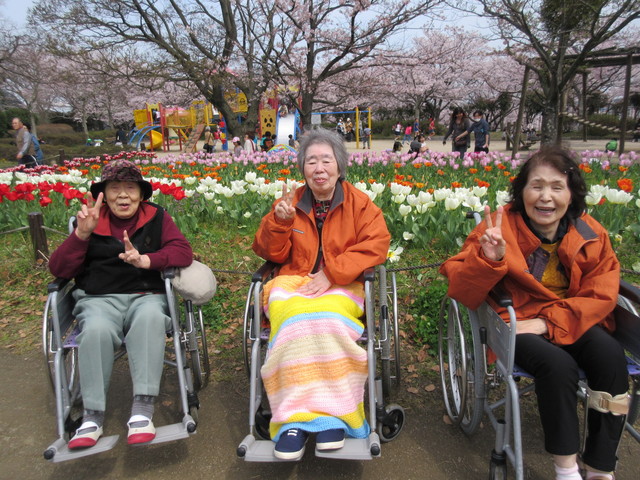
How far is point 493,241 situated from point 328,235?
93 centimetres

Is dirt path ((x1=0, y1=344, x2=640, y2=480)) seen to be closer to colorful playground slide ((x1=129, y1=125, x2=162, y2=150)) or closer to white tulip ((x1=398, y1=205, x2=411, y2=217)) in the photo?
white tulip ((x1=398, y1=205, x2=411, y2=217))

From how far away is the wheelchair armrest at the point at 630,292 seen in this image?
7.07 feet

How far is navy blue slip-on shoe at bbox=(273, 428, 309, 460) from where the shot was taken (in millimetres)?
1995

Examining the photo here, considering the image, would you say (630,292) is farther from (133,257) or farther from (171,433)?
(133,257)

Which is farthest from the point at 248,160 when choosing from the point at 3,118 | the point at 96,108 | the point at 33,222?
the point at 96,108

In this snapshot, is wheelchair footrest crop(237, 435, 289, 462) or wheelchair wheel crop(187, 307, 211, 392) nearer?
wheelchair footrest crop(237, 435, 289, 462)

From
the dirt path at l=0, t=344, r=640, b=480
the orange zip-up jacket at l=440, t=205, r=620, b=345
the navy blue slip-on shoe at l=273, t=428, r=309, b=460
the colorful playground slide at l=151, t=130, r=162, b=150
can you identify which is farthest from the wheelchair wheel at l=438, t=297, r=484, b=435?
the colorful playground slide at l=151, t=130, r=162, b=150

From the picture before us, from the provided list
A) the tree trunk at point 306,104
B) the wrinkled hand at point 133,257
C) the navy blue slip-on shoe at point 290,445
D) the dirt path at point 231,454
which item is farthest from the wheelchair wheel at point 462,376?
the tree trunk at point 306,104

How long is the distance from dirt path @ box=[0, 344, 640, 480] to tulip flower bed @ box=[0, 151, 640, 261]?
4.40 feet

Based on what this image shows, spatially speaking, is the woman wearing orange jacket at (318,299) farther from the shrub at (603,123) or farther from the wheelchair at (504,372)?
the shrub at (603,123)

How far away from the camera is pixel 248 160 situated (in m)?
9.60

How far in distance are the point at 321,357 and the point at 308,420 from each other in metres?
0.27

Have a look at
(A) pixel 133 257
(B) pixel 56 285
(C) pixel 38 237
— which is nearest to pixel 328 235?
(A) pixel 133 257

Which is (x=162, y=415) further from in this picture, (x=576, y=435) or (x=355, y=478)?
(x=576, y=435)
